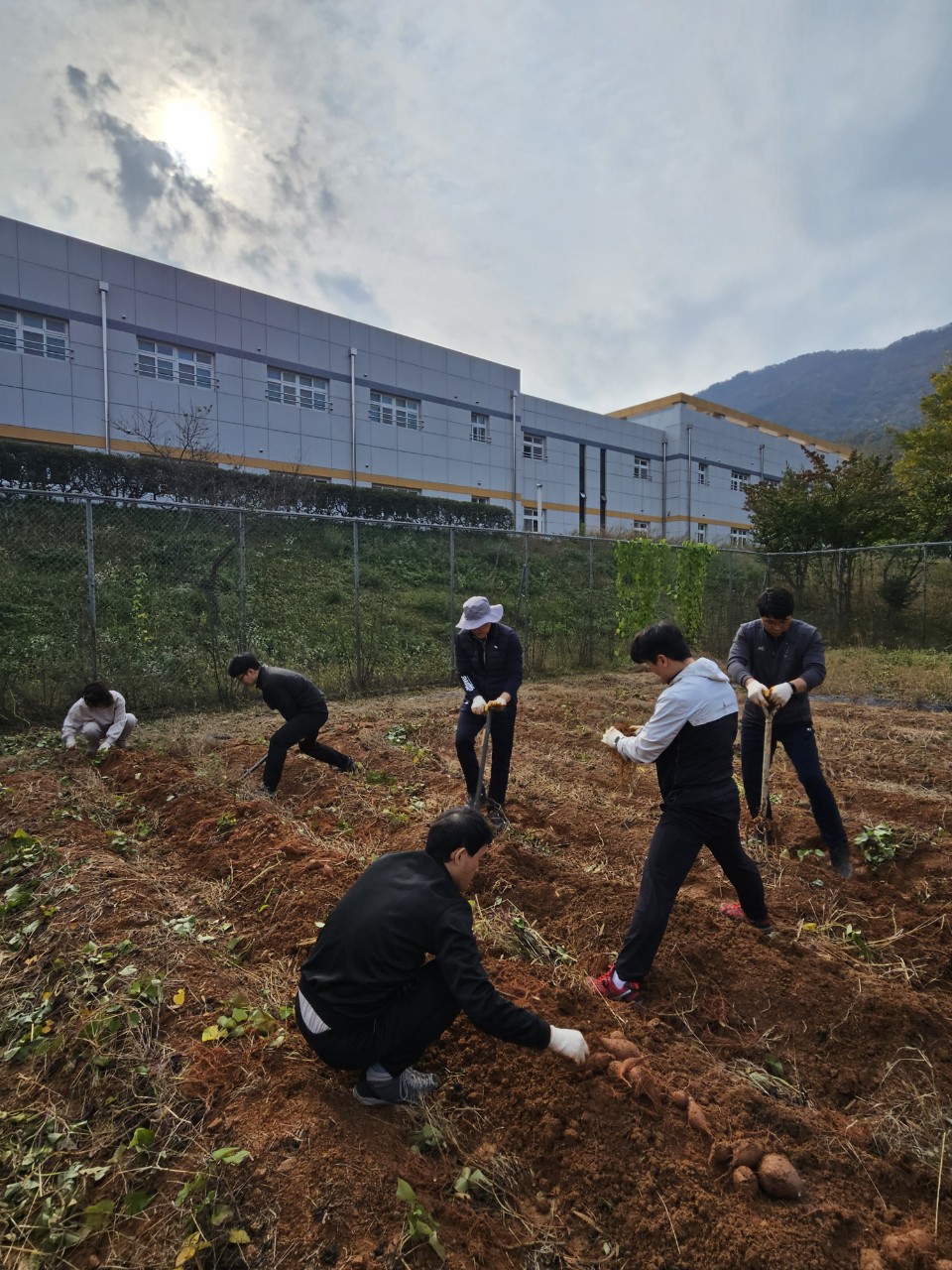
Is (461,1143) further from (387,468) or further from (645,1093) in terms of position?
(387,468)

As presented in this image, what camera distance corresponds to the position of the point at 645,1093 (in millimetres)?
2225

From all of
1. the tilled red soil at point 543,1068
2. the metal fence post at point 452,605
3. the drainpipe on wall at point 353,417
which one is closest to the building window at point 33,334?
the drainpipe on wall at point 353,417

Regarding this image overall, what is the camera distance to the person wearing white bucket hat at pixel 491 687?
4.98 m

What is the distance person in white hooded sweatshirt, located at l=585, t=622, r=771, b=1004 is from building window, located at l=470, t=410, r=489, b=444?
27276mm

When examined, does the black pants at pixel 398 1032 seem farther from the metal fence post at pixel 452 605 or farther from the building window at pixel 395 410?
the building window at pixel 395 410

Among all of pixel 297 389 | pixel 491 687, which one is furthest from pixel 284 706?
pixel 297 389

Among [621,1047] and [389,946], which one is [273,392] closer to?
[389,946]

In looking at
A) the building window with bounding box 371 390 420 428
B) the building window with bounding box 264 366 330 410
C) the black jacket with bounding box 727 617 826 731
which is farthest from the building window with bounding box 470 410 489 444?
the black jacket with bounding box 727 617 826 731

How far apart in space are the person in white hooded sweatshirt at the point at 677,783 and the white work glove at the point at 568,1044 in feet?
3.00

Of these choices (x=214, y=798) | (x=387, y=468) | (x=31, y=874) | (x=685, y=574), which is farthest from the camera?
(x=387, y=468)

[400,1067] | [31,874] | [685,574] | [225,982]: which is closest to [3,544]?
[31,874]

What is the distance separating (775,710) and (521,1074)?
2799mm

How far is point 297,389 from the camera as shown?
23469 millimetres

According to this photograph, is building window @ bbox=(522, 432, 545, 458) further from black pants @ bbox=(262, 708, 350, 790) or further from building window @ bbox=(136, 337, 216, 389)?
black pants @ bbox=(262, 708, 350, 790)
